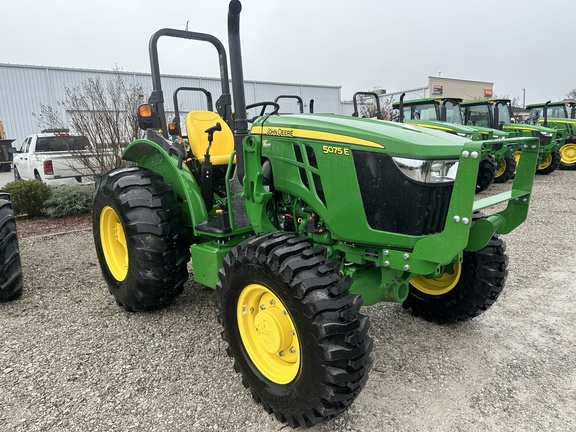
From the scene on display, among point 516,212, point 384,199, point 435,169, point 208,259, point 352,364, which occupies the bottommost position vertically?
point 352,364

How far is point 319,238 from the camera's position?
2758 millimetres

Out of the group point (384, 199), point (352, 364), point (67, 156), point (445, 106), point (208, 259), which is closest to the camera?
point (352, 364)

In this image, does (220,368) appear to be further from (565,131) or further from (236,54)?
(565,131)

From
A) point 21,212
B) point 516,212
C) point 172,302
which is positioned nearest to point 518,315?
point 516,212

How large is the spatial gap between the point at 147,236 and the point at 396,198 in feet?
6.51

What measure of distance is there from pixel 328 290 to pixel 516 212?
1391 millimetres

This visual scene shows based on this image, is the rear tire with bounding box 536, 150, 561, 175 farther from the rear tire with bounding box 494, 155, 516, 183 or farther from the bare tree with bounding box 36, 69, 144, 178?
the bare tree with bounding box 36, 69, 144, 178

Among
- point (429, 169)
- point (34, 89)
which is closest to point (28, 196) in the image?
point (429, 169)

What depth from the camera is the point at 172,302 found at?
407 centimetres

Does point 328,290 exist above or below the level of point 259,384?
above

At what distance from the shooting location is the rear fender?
3.45m

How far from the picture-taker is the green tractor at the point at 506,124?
12391 millimetres

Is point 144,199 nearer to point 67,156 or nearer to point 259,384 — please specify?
point 259,384

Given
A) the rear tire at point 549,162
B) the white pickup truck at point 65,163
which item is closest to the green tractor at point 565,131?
the rear tire at point 549,162
